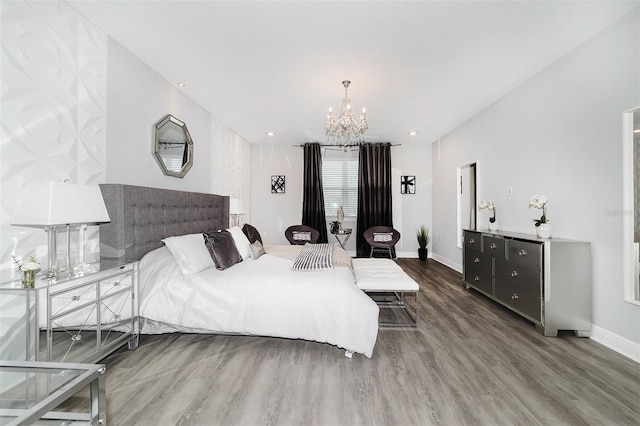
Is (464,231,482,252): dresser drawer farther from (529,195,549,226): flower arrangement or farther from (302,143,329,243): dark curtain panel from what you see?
(302,143,329,243): dark curtain panel

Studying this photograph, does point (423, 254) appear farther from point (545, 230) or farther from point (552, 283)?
point (552, 283)

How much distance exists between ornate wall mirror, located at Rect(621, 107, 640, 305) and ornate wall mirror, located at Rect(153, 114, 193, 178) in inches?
178

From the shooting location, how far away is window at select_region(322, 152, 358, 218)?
6.88 meters

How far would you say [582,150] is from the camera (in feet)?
9.19

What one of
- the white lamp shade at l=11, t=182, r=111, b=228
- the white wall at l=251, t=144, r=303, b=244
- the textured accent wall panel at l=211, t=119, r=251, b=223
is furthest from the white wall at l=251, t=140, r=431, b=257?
the white lamp shade at l=11, t=182, r=111, b=228

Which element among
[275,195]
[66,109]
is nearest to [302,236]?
[275,195]

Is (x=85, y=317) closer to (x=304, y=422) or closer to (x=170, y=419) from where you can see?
(x=170, y=419)

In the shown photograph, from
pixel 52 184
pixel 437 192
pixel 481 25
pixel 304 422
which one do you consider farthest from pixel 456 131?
pixel 52 184

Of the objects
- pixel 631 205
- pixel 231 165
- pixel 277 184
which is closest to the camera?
pixel 631 205

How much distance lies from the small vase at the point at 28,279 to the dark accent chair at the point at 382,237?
521 centimetres

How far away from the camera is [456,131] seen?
18.2 ft

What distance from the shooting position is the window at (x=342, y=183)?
6.88 meters

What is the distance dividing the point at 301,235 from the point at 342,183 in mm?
1707

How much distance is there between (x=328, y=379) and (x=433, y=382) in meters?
0.73
